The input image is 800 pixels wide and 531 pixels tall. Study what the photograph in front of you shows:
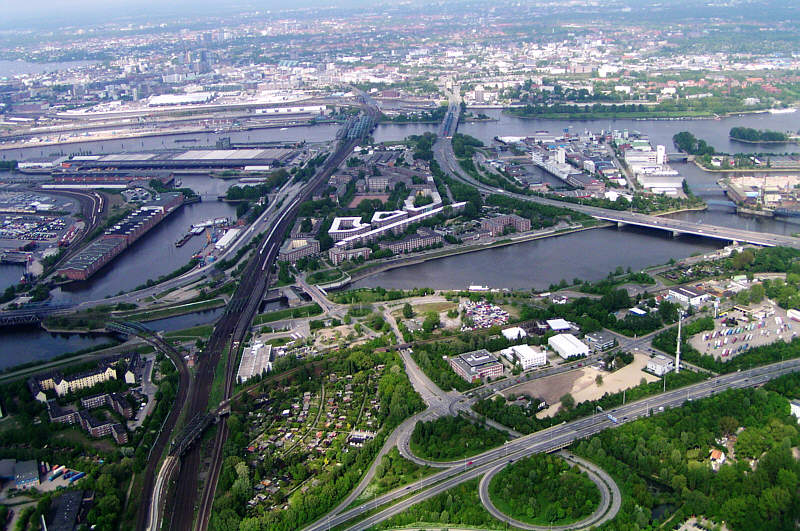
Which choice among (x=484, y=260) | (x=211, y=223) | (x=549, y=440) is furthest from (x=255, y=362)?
(x=211, y=223)

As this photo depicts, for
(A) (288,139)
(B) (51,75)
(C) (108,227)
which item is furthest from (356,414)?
(B) (51,75)

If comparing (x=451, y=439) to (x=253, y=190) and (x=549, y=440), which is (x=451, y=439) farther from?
(x=253, y=190)

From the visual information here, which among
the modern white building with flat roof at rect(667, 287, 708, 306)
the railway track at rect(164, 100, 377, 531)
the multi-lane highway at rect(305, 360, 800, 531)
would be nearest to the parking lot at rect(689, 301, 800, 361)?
the modern white building with flat roof at rect(667, 287, 708, 306)

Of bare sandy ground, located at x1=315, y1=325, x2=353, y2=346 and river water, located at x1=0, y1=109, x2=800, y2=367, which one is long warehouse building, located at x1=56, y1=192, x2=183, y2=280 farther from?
bare sandy ground, located at x1=315, y1=325, x2=353, y2=346

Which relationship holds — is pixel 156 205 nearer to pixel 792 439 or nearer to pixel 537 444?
pixel 537 444

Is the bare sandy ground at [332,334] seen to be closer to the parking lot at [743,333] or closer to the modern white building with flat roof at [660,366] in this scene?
the modern white building with flat roof at [660,366]

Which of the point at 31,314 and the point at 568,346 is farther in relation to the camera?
the point at 31,314

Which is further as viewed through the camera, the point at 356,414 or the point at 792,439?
the point at 356,414
